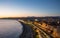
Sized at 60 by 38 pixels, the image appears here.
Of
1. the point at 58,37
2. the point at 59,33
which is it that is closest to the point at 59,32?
the point at 59,33

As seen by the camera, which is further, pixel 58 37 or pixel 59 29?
pixel 58 37

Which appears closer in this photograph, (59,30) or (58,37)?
(59,30)

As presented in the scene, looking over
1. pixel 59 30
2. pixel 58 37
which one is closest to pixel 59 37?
pixel 58 37

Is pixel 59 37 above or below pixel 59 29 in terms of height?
below

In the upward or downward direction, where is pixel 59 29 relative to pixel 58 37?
upward

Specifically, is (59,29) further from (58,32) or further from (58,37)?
(58,37)

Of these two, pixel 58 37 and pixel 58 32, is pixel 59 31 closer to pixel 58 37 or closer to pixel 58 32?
pixel 58 32

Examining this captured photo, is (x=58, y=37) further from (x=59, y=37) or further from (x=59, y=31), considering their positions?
(x=59, y=31)
